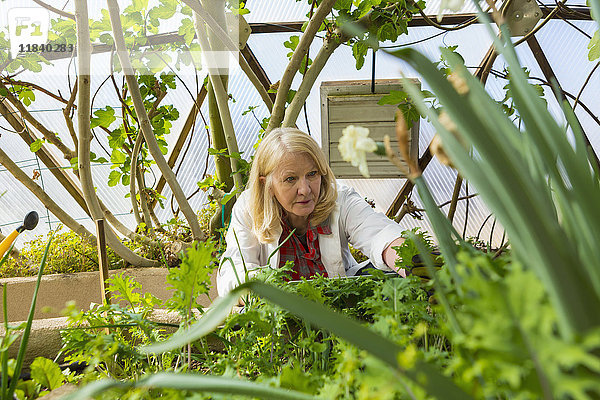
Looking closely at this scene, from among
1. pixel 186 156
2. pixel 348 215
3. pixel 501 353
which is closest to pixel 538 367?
pixel 501 353

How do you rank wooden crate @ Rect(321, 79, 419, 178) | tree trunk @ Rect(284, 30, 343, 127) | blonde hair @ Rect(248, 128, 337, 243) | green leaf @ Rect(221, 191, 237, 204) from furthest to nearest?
wooden crate @ Rect(321, 79, 419, 178) → green leaf @ Rect(221, 191, 237, 204) → tree trunk @ Rect(284, 30, 343, 127) → blonde hair @ Rect(248, 128, 337, 243)

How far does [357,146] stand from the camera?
27 cm

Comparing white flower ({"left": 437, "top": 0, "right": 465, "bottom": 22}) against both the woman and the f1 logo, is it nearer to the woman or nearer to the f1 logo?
the woman

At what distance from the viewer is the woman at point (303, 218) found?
1288mm

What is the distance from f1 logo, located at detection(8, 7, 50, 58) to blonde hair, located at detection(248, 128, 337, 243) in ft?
4.67

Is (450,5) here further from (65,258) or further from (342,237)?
(65,258)

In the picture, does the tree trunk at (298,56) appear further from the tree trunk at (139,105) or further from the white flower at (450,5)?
the white flower at (450,5)

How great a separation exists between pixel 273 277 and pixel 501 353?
1.29 feet

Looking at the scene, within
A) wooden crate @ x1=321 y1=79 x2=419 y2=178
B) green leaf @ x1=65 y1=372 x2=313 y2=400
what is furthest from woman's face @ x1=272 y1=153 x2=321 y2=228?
green leaf @ x1=65 y1=372 x2=313 y2=400

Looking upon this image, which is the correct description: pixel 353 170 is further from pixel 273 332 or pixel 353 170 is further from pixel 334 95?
pixel 273 332

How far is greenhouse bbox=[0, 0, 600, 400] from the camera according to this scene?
7.7 inches

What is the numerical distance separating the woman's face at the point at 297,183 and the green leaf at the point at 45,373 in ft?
2.94

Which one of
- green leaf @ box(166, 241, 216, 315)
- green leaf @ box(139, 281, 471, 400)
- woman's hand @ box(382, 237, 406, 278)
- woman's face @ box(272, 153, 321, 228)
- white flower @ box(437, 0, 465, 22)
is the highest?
woman's face @ box(272, 153, 321, 228)

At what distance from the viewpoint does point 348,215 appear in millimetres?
1445
